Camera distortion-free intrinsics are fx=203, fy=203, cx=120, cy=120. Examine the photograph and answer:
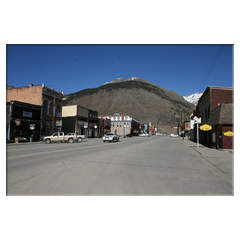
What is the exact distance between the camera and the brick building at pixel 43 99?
136ft

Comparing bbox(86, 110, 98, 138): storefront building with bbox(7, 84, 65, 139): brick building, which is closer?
bbox(7, 84, 65, 139): brick building

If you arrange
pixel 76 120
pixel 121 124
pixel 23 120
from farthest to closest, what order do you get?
pixel 121 124 → pixel 76 120 → pixel 23 120

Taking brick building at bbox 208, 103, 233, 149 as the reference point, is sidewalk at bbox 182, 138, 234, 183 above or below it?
below

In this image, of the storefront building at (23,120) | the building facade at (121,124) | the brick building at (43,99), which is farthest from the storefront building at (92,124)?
the building facade at (121,124)

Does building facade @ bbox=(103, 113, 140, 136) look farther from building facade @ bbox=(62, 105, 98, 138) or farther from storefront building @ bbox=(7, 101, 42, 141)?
storefront building @ bbox=(7, 101, 42, 141)

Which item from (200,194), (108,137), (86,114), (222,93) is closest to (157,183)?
(200,194)

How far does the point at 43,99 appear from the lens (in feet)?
137

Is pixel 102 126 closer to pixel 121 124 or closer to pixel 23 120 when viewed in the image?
pixel 121 124

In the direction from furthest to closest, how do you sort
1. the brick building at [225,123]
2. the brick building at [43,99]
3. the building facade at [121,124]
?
1. the building facade at [121,124]
2. the brick building at [43,99]
3. the brick building at [225,123]

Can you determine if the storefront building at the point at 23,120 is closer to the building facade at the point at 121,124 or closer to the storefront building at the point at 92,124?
the storefront building at the point at 92,124

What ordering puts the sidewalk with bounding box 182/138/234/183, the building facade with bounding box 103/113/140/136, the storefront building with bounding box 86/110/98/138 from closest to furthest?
the sidewalk with bounding box 182/138/234/183 → the storefront building with bounding box 86/110/98/138 → the building facade with bounding box 103/113/140/136

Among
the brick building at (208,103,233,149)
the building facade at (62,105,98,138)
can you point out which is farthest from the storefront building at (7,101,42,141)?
the brick building at (208,103,233,149)

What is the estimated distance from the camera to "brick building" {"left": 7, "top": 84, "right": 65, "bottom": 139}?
4159cm

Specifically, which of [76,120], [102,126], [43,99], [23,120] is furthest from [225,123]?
[102,126]
